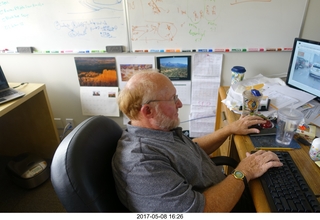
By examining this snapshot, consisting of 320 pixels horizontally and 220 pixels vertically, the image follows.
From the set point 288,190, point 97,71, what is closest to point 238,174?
point 288,190

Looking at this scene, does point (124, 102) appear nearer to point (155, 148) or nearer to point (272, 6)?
point (155, 148)

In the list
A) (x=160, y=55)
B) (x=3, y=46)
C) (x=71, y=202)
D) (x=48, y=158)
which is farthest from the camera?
(x=48, y=158)

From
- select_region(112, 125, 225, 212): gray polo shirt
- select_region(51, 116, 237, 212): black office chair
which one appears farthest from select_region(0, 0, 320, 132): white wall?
select_region(51, 116, 237, 212): black office chair

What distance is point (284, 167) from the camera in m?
0.79

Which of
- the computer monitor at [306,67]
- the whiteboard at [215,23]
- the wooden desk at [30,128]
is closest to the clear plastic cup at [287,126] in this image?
the computer monitor at [306,67]

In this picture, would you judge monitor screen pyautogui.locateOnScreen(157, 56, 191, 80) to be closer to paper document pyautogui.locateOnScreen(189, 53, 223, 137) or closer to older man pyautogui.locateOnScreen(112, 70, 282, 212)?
paper document pyautogui.locateOnScreen(189, 53, 223, 137)

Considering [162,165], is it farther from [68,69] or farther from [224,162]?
[68,69]

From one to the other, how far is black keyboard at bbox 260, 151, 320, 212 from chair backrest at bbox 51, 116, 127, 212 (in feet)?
1.66

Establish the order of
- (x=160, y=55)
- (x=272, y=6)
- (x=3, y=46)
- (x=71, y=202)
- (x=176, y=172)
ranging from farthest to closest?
(x=3, y=46)
(x=160, y=55)
(x=272, y=6)
(x=176, y=172)
(x=71, y=202)

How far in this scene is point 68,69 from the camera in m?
1.87

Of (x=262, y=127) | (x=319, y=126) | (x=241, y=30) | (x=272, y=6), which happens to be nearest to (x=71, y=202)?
(x=262, y=127)

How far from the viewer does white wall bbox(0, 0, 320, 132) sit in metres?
1.62
